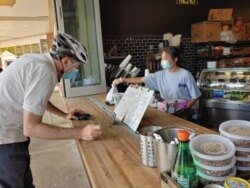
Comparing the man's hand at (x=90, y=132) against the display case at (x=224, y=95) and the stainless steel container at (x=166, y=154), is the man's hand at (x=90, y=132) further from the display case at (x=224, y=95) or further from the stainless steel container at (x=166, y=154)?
the display case at (x=224, y=95)

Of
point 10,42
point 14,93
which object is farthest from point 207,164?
point 10,42

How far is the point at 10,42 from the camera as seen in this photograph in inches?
570

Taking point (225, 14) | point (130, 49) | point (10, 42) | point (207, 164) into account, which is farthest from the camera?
point (10, 42)

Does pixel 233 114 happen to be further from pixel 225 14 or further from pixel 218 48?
pixel 225 14

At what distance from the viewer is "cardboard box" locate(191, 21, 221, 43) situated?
4.34 m

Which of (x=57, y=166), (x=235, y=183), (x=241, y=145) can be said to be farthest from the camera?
(x=57, y=166)

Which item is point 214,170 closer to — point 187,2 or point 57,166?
point 57,166

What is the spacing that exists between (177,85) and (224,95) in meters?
0.74

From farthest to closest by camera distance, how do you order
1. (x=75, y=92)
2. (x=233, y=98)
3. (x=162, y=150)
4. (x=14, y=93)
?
(x=75, y=92) → (x=233, y=98) → (x=14, y=93) → (x=162, y=150)

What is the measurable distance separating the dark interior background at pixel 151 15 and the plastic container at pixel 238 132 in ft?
11.2

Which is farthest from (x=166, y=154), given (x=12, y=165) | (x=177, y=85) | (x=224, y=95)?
(x=224, y=95)

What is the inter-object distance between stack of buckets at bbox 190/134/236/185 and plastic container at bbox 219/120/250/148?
32 mm

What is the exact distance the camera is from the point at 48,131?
1.20 m

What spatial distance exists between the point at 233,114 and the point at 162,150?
2.14 meters
